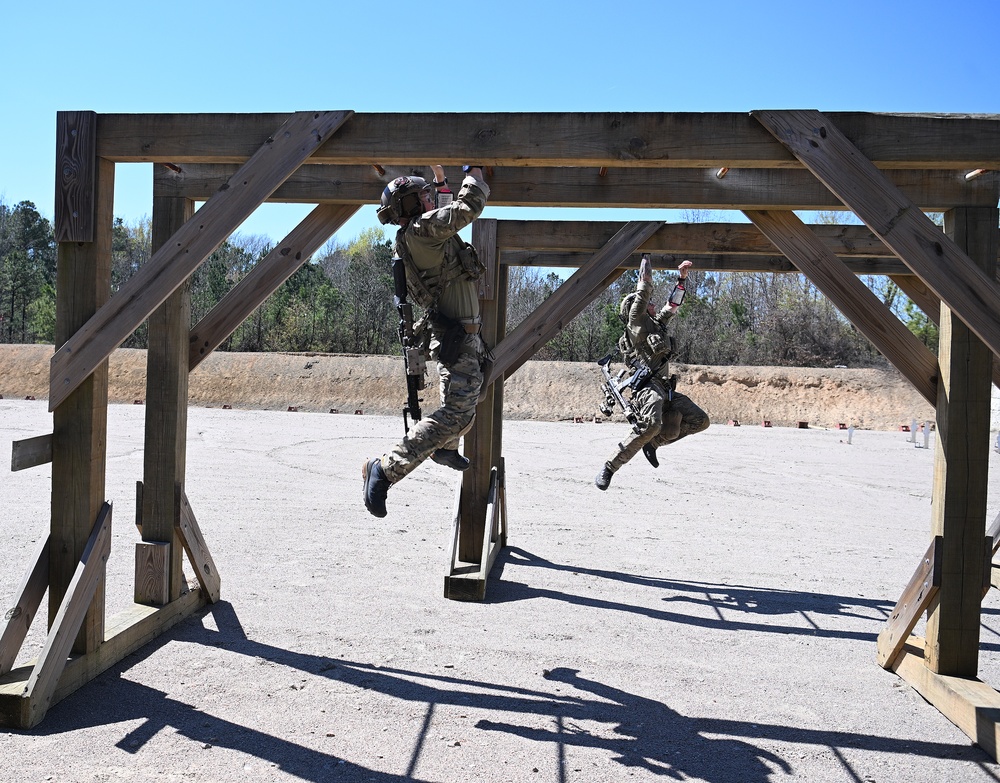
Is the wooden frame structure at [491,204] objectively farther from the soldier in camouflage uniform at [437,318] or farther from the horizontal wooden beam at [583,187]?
the soldier in camouflage uniform at [437,318]

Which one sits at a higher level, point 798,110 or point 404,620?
point 798,110

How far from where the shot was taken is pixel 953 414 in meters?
4.88

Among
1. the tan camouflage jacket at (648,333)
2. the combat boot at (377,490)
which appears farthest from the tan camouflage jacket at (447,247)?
the tan camouflage jacket at (648,333)

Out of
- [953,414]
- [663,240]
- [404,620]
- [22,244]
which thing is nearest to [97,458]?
[404,620]

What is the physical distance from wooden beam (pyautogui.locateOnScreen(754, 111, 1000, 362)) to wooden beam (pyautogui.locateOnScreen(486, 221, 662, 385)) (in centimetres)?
314

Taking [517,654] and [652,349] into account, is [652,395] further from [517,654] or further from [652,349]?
[517,654]

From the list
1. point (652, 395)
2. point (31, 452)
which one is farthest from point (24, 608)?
point (652, 395)

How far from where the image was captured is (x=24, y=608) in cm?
435

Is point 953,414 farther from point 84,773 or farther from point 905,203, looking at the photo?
point 84,773

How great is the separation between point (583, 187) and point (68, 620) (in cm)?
426

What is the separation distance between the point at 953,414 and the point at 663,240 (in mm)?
3740

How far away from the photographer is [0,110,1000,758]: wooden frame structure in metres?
4.15

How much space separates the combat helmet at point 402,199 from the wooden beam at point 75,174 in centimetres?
163

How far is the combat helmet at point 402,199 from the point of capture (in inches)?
175
